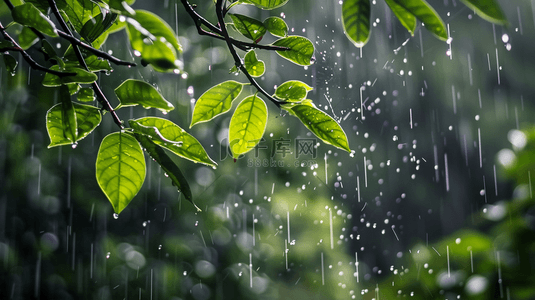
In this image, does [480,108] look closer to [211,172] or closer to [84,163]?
[211,172]

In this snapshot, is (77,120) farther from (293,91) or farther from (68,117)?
(293,91)

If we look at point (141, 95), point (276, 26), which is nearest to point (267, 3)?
point (276, 26)

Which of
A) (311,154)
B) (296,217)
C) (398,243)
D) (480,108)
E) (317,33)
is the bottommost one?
(398,243)

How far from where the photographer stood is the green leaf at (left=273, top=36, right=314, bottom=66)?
12.1 inches

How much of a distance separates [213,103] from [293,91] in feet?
0.26

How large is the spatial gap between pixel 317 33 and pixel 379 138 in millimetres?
965

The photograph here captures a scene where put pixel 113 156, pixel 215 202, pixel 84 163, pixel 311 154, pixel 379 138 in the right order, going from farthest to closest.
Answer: pixel 379 138 < pixel 311 154 < pixel 215 202 < pixel 84 163 < pixel 113 156

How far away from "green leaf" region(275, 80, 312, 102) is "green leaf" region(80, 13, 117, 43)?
0.15 meters

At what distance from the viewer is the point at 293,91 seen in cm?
30

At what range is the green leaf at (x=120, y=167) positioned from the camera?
26cm

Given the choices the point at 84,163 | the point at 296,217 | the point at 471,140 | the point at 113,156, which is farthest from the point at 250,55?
the point at 471,140

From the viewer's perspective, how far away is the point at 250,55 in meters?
0.31

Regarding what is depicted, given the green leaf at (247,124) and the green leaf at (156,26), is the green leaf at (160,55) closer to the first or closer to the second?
the green leaf at (156,26)

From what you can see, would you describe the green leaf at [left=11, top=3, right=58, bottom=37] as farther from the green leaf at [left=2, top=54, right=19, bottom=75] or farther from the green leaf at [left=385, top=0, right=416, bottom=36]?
the green leaf at [left=385, top=0, right=416, bottom=36]
